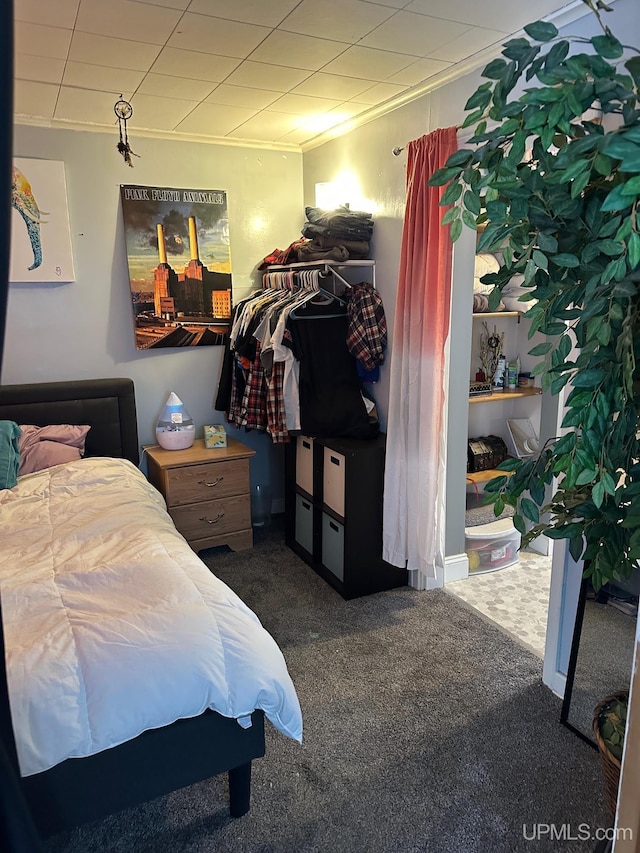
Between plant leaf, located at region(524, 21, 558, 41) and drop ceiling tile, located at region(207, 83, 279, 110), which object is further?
drop ceiling tile, located at region(207, 83, 279, 110)

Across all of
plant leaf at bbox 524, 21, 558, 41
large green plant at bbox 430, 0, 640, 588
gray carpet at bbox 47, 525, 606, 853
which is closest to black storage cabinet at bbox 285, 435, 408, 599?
gray carpet at bbox 47, 525, 606, 853

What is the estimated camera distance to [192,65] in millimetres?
2375

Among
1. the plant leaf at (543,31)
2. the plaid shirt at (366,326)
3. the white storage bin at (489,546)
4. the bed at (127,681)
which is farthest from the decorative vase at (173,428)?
the plant leaf at (543,31)

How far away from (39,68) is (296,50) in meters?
1.05

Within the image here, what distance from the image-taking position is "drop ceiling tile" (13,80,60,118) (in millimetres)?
2635

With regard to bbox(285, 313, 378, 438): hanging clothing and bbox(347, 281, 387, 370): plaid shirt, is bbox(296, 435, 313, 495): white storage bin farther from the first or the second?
bbox(347, 281, 387, 370): plaid shirt

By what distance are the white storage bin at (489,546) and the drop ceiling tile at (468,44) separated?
2335 mm

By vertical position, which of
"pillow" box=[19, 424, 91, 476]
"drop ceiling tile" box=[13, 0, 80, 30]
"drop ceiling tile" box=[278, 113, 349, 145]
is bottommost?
"pillow" box=[19, 424, 91, 476]

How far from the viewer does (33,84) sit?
2.61m

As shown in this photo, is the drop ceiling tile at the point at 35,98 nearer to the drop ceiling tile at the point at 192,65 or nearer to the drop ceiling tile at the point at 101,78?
the drop ceiling tile at the point at 101,78

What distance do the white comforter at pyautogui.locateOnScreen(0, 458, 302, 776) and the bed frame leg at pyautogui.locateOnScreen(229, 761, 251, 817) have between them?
0.19 m

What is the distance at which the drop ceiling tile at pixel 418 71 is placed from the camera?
2.43 metres

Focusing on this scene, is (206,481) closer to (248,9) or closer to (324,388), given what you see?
(324,388)
